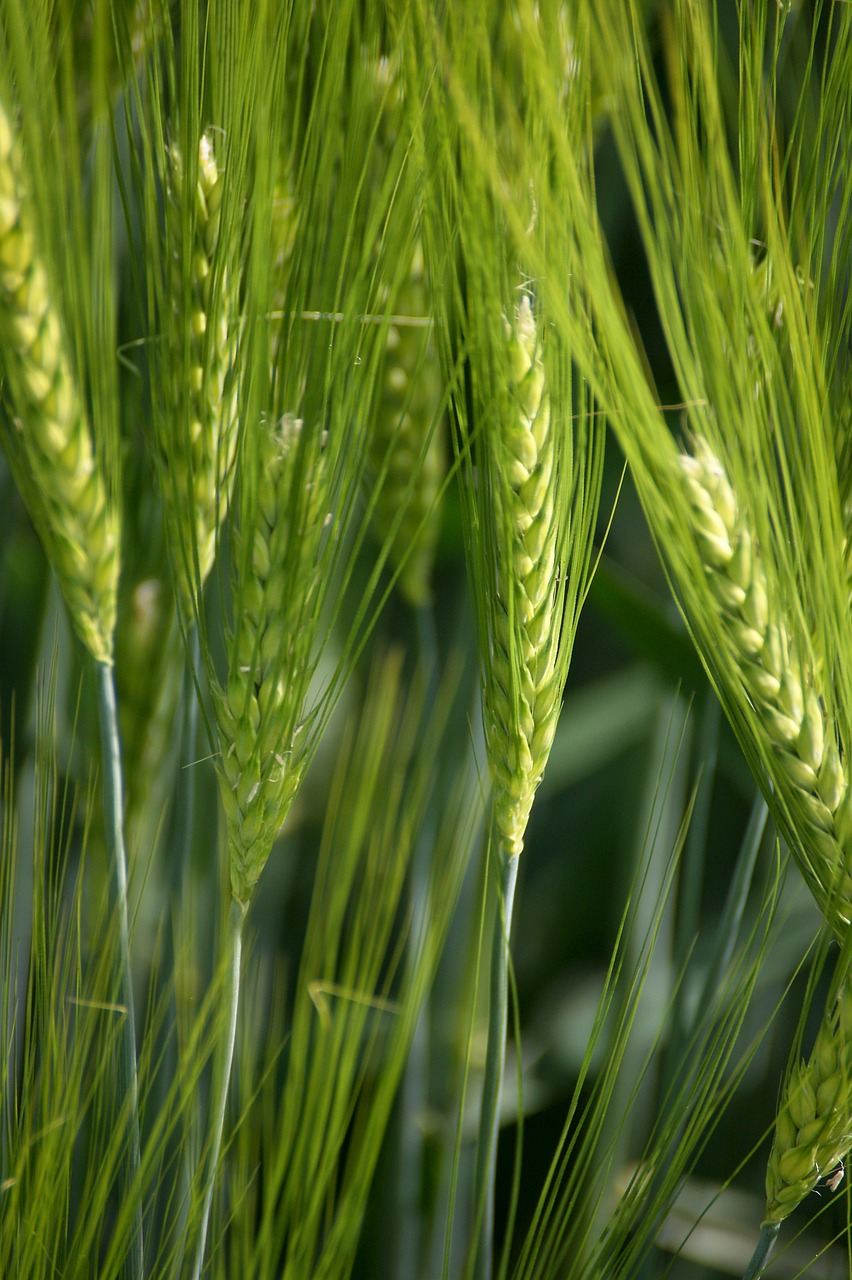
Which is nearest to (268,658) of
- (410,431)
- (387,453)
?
(387,453)

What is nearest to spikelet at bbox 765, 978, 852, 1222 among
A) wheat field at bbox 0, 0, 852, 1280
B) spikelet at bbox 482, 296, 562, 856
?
wheat field at bbox 0, 0, 852, 1280

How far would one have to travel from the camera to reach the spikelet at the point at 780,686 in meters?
0.25

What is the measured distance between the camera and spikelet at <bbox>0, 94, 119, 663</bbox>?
240 mm

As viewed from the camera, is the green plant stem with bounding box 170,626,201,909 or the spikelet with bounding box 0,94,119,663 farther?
the green plant stem with bounding box 170,626,201,909

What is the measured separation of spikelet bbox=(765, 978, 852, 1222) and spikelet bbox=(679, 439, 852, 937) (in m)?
0.03

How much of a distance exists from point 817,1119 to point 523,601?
18 cm

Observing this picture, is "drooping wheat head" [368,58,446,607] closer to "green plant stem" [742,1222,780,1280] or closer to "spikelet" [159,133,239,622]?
"spikelet" [159,133,239,622]

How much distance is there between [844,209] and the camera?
31cm

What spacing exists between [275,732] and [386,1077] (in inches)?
4.1

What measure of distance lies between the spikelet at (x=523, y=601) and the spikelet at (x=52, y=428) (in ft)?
0.40

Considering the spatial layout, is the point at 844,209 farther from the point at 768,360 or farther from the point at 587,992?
the point at 587,992

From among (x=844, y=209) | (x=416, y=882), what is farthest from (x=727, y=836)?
(x=844, y=209)

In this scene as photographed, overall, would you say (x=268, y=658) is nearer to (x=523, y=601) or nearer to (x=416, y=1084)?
(x=523, y=601)

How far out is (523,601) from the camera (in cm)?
29
